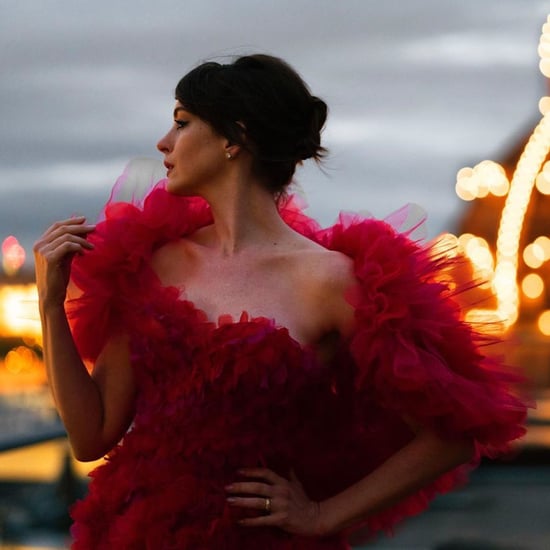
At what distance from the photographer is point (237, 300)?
9.25ft

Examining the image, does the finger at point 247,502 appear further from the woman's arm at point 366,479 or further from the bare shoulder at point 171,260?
the bare shoulder at point 171,260

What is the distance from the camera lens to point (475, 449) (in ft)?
9.59

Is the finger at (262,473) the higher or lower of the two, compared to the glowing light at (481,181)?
lower

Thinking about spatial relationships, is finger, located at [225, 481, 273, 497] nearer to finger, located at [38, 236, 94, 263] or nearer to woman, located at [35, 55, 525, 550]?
woman, located at [35, 55, 525, 550]

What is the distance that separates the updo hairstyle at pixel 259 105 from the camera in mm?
2867

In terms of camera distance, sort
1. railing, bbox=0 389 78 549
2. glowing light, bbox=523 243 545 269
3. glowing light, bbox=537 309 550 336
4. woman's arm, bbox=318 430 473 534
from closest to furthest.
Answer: woman's arm, bbox=318 430 473 534
railing, bbox=0 389 78 549
glowing light, bbox=523 243 545 269
glowing light, bbox=537 309 550 336

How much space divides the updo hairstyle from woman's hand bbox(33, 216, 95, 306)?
35cm

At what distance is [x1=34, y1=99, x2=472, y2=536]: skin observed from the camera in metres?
2.80

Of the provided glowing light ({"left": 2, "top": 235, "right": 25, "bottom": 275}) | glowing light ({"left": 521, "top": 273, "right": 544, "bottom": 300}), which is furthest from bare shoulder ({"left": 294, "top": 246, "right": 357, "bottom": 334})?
glowing light ({"left": 2, "top": 235, "right": 25, "bottom": 275})

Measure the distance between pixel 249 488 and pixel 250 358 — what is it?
251 millimetres

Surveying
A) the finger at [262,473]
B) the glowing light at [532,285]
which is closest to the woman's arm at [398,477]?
the finger at [262,473]

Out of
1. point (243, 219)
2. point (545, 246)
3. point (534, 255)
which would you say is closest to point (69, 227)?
point (243, 219)

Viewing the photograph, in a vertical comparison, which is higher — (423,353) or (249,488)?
(423,353)

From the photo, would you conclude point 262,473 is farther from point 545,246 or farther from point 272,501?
point 545,246
